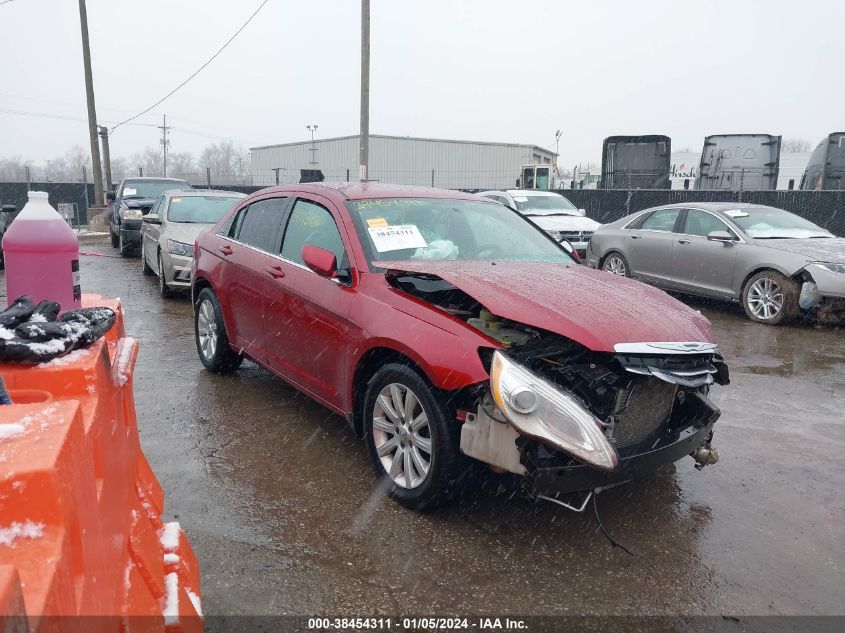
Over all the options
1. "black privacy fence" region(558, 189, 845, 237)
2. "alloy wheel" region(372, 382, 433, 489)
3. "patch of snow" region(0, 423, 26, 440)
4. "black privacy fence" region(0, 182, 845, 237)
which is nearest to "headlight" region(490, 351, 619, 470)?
"alloy wheel" region(372, 382, 433, 489)

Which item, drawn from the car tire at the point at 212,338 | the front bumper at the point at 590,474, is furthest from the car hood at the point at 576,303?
the car tire at the point at 212,338

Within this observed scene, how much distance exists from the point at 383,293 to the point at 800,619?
2295 mm

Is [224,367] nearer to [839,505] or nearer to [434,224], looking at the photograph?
[434,224]

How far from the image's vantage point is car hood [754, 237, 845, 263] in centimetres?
754

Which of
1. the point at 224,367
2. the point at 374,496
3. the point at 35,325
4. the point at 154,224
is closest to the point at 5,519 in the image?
the point at 35,325

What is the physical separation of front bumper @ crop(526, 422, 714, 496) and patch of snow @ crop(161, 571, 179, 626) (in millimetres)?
1412

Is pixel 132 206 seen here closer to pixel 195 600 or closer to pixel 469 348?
pixel 469 348

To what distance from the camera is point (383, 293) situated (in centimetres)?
338

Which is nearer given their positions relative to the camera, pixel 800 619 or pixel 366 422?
pixel 800 619

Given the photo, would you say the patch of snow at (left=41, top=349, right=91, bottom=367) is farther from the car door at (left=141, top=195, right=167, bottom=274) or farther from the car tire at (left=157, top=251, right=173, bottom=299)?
the car door at (left=141, top=195, right=167, bottom=274)

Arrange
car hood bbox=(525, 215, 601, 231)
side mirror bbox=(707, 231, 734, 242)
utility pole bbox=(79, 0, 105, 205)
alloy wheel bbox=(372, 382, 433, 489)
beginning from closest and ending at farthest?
alloy wheel bbox=(372, 382, 433, 489), side mirror bbox=(707, 231, 734, 242), car hood bbox=(525, 215, 601, 231), utility pole bbox=(79, 0, 105, 205)

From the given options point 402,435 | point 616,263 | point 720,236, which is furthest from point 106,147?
point 402,435

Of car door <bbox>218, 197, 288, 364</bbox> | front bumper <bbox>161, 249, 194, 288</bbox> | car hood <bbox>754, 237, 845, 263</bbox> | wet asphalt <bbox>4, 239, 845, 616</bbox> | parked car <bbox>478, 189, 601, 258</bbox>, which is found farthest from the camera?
parked car <bbox>478, 189, 601, 258</bbox>

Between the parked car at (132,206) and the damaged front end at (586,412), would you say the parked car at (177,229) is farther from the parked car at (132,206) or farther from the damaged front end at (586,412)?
the damaged front end at (586,412)
